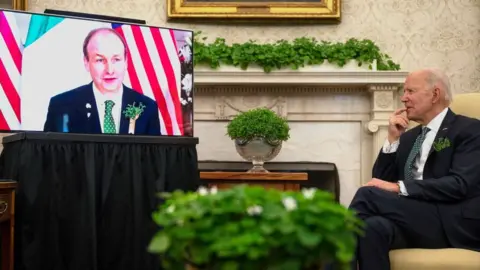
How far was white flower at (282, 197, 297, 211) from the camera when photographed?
1332mm

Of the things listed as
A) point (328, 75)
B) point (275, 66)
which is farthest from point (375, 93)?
point (275, 66)

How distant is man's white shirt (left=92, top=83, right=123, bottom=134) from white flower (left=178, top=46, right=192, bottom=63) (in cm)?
41

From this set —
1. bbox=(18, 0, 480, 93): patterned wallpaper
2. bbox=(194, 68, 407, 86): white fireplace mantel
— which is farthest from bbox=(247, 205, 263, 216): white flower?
bbox=(18, 0, 480, 93): patterned wallpaper

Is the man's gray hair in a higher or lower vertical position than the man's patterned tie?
higher

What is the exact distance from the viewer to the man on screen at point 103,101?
3.22 m

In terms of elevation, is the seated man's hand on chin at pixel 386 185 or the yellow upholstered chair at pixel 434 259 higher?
the seated man's hand on chin at pixel 386 185

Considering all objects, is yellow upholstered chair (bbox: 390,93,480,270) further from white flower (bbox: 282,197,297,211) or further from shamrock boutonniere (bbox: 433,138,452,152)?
white flower (bbox: 282,197,297,211)

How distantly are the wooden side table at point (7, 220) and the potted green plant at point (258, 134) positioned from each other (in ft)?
4.46

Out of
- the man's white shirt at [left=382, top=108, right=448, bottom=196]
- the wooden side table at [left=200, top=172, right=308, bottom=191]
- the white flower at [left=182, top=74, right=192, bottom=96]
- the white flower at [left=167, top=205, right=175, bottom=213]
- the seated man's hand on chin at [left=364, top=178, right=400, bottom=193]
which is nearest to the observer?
the white flower at [left=167, top=205, right=175, bottom=213]

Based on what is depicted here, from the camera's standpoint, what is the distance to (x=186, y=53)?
11.9 ft

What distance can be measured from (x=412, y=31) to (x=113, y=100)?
2331 millimetres

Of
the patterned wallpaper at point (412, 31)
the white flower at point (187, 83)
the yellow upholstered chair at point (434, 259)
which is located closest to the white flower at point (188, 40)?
the white flower at point (187, 83)

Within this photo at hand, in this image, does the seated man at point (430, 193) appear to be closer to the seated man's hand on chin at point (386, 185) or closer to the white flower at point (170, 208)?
the seated man's hand on chin at point (386, 185)

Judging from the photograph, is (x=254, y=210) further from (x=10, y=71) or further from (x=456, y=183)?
(x=10, y=71)
